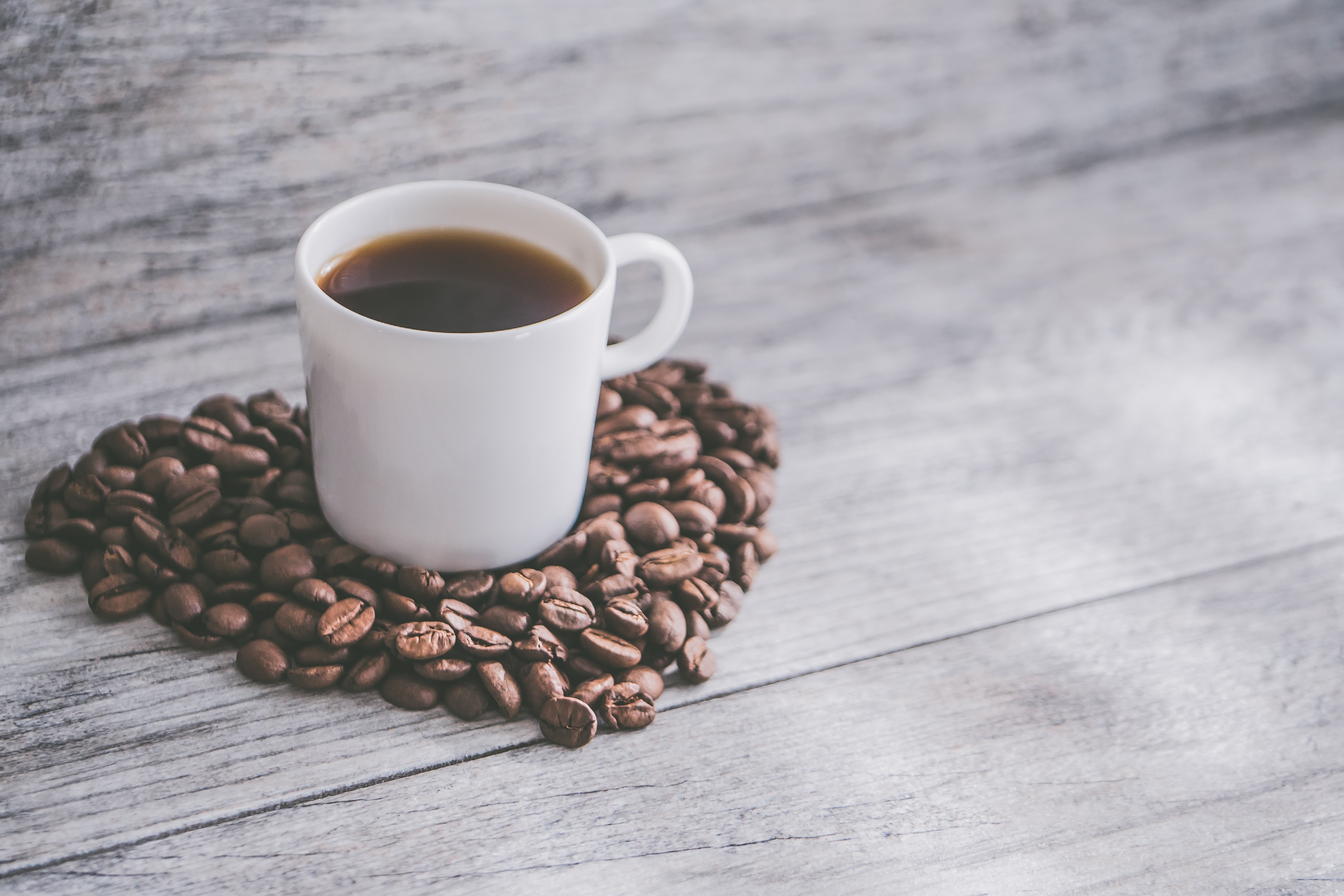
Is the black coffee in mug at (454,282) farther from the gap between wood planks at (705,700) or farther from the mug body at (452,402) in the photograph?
the gap between wood planks at (705,700)

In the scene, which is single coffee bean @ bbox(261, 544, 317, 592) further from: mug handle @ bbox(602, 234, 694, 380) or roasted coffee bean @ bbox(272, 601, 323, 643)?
mug handle @ bbox(602, 234, 694, 380)

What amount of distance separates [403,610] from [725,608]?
0.81 ft

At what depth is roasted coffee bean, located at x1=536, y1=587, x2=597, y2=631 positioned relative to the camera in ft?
2.77

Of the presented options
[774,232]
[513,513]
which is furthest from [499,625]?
[774,232]

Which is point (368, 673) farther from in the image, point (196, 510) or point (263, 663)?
point (196, 510)

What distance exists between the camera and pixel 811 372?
1251 millimetres

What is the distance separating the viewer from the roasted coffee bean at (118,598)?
85 cm

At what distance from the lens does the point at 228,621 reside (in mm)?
828

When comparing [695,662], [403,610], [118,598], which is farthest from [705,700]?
[118,598]

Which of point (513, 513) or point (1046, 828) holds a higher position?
point (513, 513)

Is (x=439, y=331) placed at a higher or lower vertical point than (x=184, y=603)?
higher

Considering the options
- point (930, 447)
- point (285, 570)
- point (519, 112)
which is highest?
point (519, 112)

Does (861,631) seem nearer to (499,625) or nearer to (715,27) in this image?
(499,625)

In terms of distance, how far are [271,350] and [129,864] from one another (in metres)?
0.63
